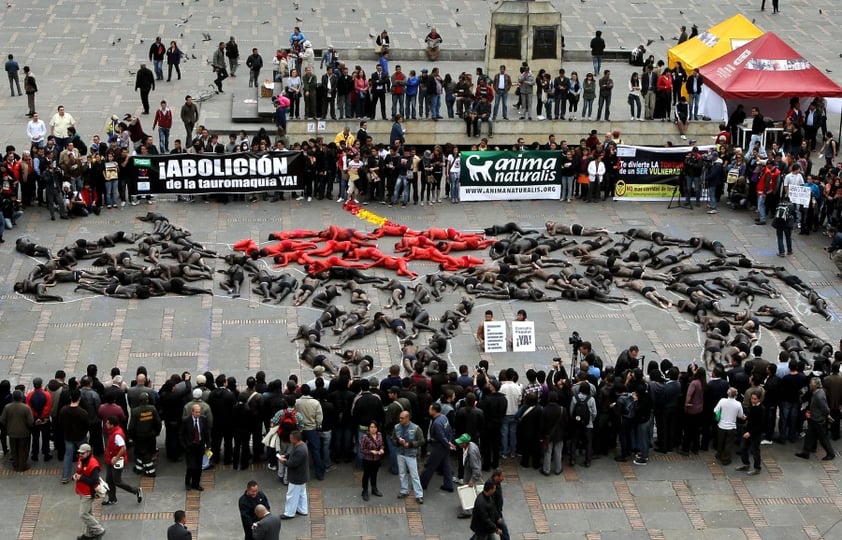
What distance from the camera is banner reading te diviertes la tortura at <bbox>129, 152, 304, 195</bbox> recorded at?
3438 centimetres

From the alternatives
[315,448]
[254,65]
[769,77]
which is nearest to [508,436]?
[315,448]

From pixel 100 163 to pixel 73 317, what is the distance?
667 centimetres

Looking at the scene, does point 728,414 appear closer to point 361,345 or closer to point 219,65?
point 361,345

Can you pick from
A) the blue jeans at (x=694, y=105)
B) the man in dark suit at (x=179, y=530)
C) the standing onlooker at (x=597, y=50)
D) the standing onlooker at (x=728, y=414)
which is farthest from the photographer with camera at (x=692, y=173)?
the man in dark suit at (x=179, y=530)

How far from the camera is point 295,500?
835 inches

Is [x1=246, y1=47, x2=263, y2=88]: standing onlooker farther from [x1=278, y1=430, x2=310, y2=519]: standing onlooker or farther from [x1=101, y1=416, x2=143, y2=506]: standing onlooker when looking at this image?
[x1=278, y1=430, x2=310, y2=519]: standing onlooker

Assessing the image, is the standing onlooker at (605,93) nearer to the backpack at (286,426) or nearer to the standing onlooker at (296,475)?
the backpack at (286,426)

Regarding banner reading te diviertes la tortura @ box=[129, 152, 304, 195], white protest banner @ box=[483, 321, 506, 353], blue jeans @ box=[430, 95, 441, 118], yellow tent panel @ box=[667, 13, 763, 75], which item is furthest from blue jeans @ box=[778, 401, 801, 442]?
yellow tent panel @ box=[667, 13, 763, 75]

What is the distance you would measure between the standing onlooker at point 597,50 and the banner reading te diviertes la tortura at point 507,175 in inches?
455

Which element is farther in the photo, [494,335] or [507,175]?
[507,175]

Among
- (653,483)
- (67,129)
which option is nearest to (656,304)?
(653,483)

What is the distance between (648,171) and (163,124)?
12.2 metres

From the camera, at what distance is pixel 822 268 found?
31.6m

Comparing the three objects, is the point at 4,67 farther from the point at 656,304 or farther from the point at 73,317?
the point at 656,304
